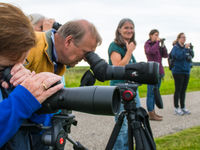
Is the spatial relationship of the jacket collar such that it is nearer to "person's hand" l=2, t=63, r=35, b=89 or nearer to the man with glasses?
the man with glasses

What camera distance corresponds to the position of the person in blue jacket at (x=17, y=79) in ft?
3.24

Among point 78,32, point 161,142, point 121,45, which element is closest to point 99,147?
point 161,142

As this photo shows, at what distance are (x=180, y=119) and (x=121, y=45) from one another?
335cm

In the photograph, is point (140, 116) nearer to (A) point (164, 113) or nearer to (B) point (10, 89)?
(B) point (10, 89)

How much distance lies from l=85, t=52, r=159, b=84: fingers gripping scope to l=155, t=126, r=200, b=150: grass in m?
2.02

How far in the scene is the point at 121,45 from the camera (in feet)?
10.2

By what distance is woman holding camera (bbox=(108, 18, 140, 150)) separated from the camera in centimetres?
291

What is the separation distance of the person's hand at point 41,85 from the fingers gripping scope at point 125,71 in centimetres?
88

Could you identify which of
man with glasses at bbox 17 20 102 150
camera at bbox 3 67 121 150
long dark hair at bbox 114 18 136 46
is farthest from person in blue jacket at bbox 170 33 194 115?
camera at bbox 3 67 121 150

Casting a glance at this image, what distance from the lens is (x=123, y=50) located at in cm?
309

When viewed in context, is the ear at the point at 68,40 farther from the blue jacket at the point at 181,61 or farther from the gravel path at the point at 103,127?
the blue jacket at the point at 181,61

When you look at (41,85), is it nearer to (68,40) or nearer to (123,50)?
(68,40)

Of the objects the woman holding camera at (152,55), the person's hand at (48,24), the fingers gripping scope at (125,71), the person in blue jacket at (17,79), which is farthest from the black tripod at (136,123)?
the woman holding camera at (152,55)

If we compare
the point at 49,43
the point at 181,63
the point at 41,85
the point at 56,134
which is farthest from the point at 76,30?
the point at 181,63
